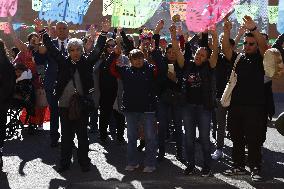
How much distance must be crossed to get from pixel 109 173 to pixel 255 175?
1902mm

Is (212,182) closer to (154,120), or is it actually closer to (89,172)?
(154,120)

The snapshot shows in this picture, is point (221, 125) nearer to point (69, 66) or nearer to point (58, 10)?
point (69, 66)

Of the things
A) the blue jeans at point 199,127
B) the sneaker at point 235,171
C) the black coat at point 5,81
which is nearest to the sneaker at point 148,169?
the blue jeans at point 199,127

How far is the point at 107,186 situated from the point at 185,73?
71.6 inches

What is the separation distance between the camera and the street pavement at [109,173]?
6449 millimetres

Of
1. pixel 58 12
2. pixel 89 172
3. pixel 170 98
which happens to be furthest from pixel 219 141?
pixel 58 12

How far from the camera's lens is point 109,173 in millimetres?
7141

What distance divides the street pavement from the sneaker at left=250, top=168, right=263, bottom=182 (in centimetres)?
7

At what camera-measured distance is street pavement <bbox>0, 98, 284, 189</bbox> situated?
6.45 metres

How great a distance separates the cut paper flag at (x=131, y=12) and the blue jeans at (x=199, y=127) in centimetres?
221

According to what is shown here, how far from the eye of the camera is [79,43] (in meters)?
7.18

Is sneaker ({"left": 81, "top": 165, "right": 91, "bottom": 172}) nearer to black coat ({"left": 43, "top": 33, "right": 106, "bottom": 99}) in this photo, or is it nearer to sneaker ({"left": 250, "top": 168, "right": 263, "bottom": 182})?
black coat ({"left": 43, "top": 33, "right": 106, "bottom": 99})

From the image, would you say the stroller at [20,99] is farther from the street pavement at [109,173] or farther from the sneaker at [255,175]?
the sneaker at [255,175]

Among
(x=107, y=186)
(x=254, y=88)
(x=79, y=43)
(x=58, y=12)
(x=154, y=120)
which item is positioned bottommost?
(x=107, y=186)
